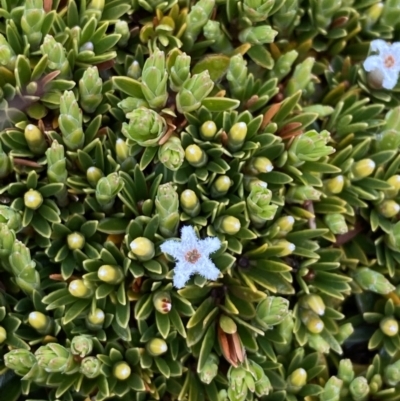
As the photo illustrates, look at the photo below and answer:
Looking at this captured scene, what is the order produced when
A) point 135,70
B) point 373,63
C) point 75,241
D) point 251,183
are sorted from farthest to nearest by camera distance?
point 373,63 < point 135,70 < point 251,183 < point 75,241

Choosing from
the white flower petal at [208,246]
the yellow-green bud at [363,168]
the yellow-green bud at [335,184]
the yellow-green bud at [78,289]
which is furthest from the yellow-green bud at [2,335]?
the yellow-green bud at [363,168]

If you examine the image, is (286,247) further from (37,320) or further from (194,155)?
(37,320)

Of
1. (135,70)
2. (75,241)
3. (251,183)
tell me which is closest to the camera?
(75,241)

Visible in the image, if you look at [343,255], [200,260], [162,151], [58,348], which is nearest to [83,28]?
[162,151]

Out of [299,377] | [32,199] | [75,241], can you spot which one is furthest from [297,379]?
[32,199]

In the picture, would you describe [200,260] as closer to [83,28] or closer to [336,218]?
[336,218]

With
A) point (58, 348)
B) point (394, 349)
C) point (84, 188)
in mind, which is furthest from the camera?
point (394, 349)

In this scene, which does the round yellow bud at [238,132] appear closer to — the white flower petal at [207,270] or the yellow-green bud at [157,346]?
the white flower petal at [207,270]
